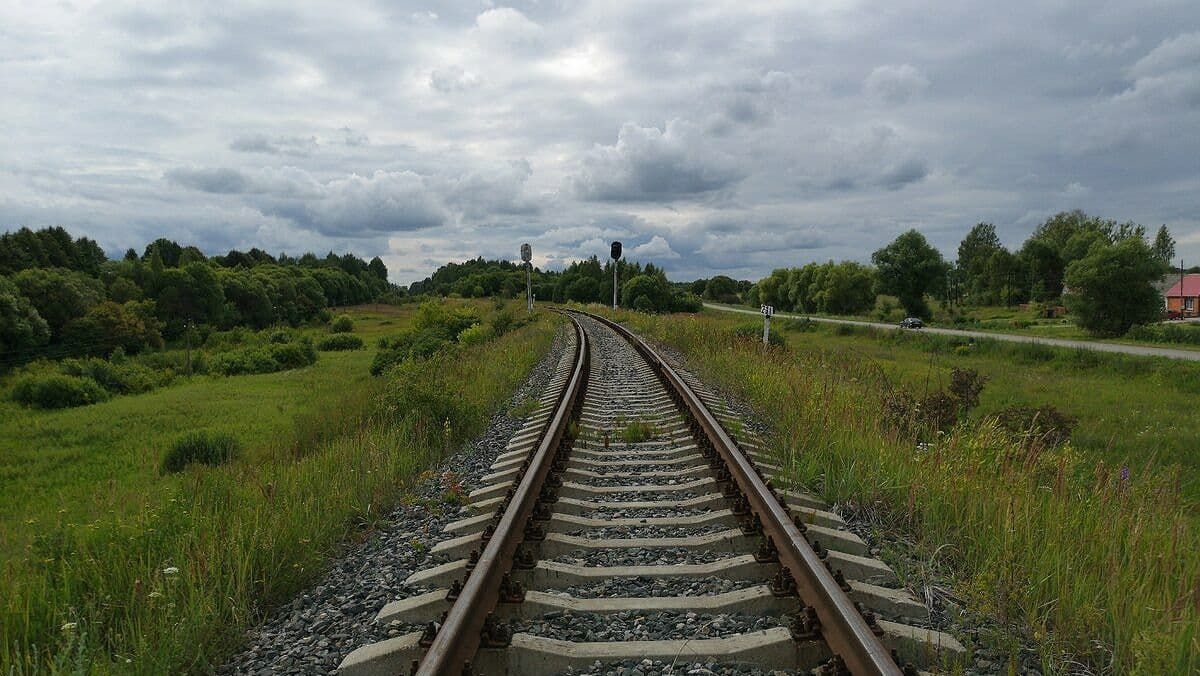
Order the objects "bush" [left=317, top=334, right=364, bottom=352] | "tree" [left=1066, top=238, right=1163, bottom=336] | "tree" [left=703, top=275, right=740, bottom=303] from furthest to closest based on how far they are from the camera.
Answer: "tree" [left=703, top=275, right=740, bottom=303] < "bush" [left=317, top=334, right=364, bottom=352] < "tree" [left=1066, top=238, right=1163, bottom=336]

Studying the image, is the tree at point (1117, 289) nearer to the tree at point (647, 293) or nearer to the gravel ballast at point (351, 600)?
the tree at point (647, 293)

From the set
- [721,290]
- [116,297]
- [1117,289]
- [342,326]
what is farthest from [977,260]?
[116,297]

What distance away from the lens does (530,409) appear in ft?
29.0

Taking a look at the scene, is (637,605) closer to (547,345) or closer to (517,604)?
(517,604)

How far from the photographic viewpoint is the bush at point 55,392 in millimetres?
35000

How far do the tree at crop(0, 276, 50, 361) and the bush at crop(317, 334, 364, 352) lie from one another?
20058 mm

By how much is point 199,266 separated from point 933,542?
9278 centimetres

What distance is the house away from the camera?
71.5 meters

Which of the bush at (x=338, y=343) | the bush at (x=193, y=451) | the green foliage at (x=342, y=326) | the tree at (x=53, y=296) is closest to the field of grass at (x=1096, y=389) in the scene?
the bush at (x=193, y=451)

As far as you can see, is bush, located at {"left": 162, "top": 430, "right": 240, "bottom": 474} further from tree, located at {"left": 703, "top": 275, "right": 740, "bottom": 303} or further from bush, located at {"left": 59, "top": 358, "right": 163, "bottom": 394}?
tree, located at {"left": 703, "top": 275, "right": 740, "bottom": 303}

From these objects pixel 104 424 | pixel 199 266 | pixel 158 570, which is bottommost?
pixel 104 424

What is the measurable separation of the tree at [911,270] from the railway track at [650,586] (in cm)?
7348

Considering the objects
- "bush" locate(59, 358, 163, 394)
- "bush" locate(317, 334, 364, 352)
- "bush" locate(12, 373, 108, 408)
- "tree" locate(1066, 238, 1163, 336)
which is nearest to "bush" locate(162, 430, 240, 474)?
"bush" locate(12, 373, 108, 408)

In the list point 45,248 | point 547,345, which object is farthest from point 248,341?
point 547,345
